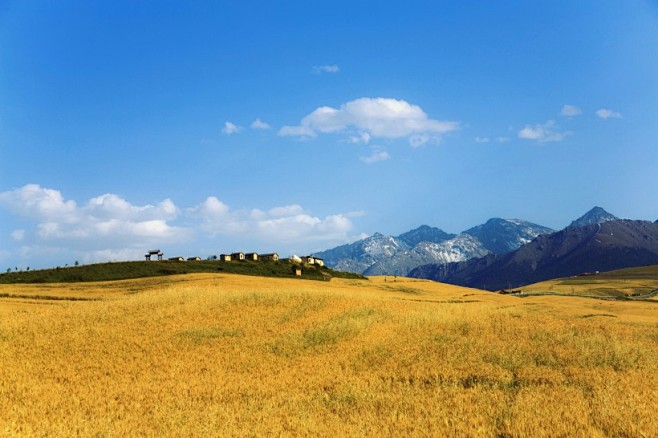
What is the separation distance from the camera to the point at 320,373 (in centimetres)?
1900

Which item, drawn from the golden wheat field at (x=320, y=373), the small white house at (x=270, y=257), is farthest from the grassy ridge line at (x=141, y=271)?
the golden wheat field at (x=320, y=373)

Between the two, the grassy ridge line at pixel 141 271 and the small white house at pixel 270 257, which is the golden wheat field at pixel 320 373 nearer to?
the grassy ridge line at pixel 141 271

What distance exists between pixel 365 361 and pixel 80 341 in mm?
15195

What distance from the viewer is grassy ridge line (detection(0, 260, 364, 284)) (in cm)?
8700

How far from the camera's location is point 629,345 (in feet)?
72.9

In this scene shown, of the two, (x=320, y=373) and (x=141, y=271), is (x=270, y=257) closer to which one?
(x=141, y=271)

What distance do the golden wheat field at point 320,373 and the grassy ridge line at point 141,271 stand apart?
59.3m

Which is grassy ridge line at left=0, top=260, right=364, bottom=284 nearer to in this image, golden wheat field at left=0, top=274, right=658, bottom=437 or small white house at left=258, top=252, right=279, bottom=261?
small white house at left=258, top=252, right=279, bottom=261

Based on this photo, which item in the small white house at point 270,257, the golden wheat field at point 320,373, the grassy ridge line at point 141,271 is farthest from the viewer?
the small white house at point 270,257

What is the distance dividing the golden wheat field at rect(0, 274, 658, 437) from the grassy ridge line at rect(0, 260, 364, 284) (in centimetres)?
5927

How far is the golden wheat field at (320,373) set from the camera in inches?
487

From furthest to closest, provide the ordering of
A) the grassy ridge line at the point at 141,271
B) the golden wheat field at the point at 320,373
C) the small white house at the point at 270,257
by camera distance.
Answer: the small white house at the point at 270,257
the grassy ridge line at the point at 141,271
the golden wheat field at the point at 320,373

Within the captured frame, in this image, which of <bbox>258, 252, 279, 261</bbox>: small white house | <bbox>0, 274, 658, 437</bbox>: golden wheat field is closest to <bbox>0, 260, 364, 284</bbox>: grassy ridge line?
<bbox>258, 252, 279, 261</bbox>: small white house

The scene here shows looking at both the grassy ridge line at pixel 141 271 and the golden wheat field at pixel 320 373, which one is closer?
the golden wheat field at pixel 320 373
